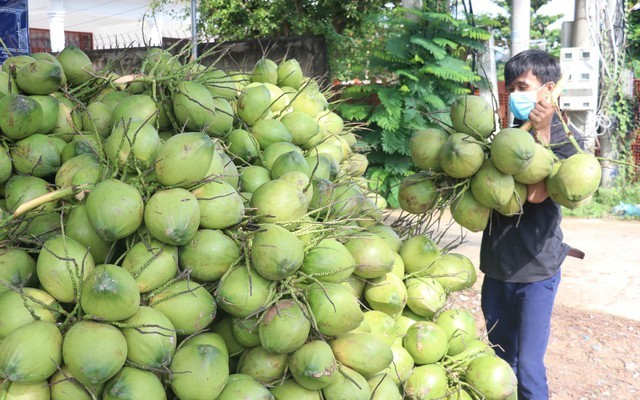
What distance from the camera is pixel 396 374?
6.38ft

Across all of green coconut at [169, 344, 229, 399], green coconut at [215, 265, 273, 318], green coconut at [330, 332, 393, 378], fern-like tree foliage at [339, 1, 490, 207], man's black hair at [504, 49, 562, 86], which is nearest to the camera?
green coconut at [169, 344, 229, 399]

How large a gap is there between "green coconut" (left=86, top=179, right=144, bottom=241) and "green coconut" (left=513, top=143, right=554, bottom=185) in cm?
127

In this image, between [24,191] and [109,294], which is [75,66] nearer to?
[24,191]

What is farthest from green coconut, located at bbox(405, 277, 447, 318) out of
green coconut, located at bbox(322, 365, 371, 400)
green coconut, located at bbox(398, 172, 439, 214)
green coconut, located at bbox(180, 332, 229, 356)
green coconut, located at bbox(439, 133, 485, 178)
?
green coconut, located at bbox(180, 332, 229, 356)

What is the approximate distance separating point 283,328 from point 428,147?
994mm

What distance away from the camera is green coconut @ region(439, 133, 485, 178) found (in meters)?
2.10

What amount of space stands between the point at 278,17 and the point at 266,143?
874 centimetres

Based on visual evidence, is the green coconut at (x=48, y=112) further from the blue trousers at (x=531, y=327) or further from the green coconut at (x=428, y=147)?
the blue trousers at (x=531, y=327)

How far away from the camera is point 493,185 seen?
6.92ft

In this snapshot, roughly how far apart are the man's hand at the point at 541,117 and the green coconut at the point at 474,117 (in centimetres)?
16

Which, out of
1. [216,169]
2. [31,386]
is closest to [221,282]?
[216,169]

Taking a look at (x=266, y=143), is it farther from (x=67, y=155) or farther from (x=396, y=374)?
(x=396, y=374)

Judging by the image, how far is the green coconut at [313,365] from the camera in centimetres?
157

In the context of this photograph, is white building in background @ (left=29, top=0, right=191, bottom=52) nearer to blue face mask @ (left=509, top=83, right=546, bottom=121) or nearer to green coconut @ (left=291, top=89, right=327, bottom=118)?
green coconut @ (left=291, top=89, right=327, bottom=118)
